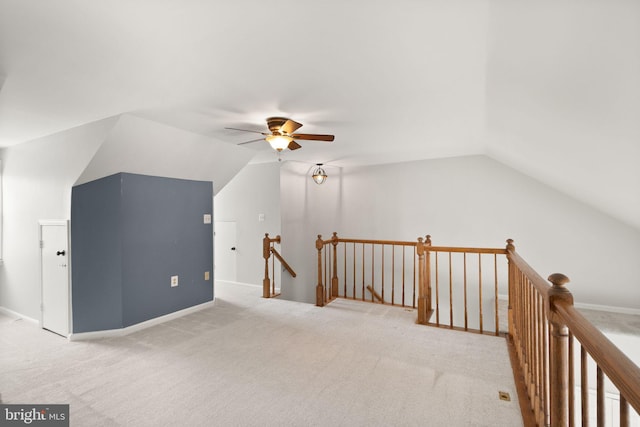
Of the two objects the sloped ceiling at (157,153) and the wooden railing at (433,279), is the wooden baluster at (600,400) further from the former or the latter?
the sloped ceiling at (157,153)

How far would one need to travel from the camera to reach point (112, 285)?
3.44 metres

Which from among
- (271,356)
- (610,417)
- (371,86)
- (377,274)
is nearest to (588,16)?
(371,86)

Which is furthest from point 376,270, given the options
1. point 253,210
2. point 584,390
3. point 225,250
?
point 584,390

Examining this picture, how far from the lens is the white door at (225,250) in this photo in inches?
249

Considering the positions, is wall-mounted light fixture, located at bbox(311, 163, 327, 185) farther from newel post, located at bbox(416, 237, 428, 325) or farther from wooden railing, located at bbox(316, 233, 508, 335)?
newel post, located at bbox(416, 237, 428, 325)

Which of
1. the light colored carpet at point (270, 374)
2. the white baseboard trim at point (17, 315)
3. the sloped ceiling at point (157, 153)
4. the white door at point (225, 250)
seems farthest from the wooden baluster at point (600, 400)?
the white door at point (225, 250)

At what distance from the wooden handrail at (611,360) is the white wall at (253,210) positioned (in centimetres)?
499

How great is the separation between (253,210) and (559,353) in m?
5.37

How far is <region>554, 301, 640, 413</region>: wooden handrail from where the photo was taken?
693mm

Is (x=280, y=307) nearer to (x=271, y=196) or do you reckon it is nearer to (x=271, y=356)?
(x=271, y=356)

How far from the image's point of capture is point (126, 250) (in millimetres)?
3512

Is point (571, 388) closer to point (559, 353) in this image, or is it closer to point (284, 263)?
point (559, 353)

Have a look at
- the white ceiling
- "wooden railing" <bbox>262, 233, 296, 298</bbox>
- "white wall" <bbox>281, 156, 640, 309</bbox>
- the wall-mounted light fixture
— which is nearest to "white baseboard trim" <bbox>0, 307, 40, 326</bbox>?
the white ceiling

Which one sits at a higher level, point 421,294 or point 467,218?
point 467,218
